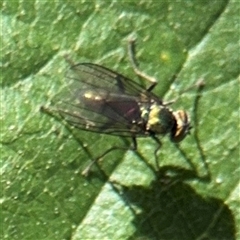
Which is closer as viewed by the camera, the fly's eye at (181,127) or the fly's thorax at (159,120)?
the fly's eye at (181,127)

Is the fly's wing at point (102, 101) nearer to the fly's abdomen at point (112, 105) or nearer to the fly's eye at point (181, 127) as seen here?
the fly's abdomen at point (112, 105)

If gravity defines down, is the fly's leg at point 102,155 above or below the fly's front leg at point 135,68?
below

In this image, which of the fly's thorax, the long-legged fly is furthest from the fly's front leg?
the fly's thorax

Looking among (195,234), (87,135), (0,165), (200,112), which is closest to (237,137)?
(200,112)

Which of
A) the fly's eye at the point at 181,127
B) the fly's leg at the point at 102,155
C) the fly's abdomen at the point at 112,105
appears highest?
the fly's abdomen at the point at 112,105

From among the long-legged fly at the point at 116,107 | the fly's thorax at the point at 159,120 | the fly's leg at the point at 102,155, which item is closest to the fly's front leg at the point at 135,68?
the long-legged fly at the point at 116,107

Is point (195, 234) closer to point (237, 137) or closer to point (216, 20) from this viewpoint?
point (237, 137)

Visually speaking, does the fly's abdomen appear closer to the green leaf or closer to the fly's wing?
the fly's wing
